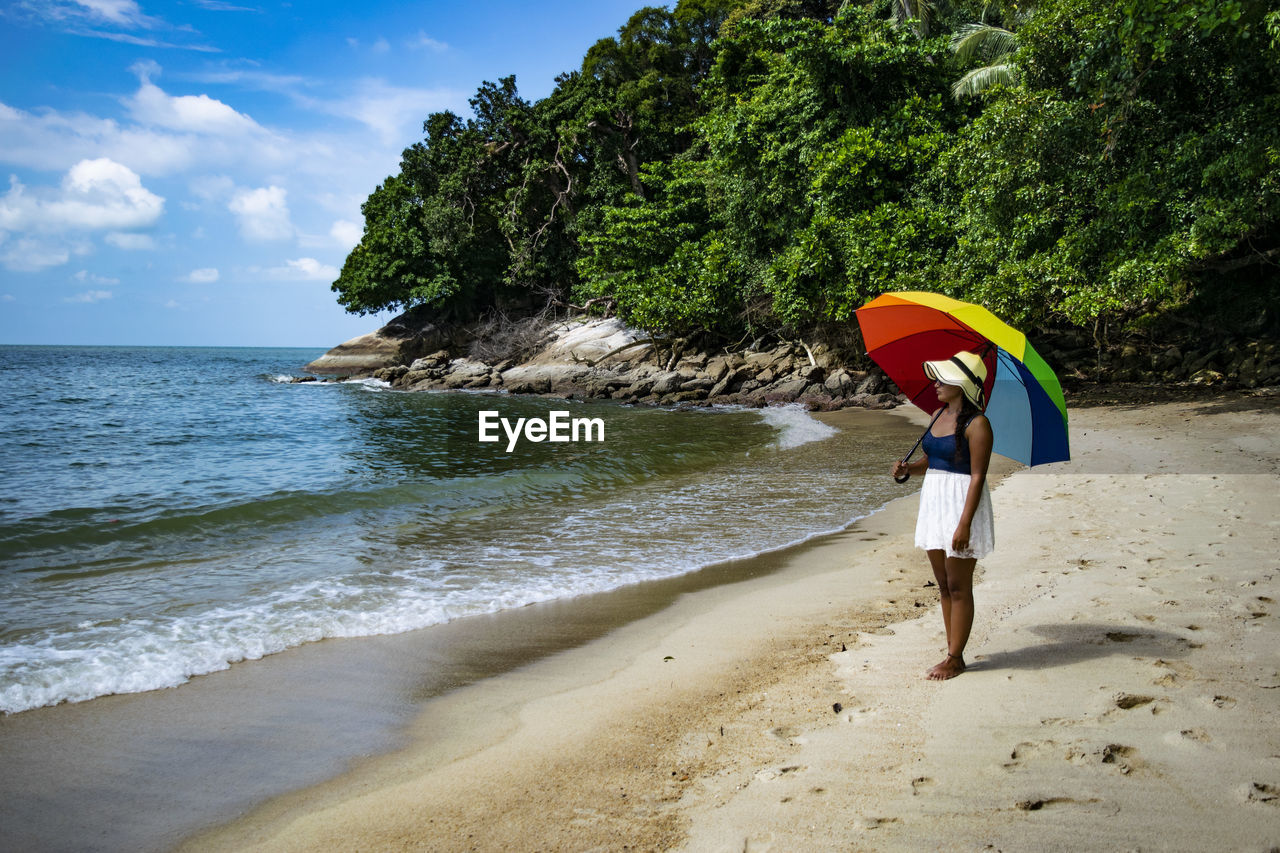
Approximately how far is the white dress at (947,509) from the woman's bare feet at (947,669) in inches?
23.4

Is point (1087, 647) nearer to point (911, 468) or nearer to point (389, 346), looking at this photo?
point (911, 468)

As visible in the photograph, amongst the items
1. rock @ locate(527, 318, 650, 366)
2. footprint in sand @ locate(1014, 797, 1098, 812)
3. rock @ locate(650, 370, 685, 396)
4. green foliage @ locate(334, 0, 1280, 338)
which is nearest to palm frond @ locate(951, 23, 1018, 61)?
green foliage @ locate(334, 0, 1280, 338)

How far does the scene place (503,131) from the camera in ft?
123

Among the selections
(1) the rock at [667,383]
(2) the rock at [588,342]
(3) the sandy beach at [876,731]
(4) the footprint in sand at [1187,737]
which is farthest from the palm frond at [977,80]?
(4) the footprint in sand at [1187,737]

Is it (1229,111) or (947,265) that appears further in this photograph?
(947,265)

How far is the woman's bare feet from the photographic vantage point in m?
3.83

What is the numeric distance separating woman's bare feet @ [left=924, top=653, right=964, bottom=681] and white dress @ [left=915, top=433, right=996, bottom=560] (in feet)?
1.95

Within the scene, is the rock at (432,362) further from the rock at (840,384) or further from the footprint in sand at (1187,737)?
the footprint in sand at (1187,737)

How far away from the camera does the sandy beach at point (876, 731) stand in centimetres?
266

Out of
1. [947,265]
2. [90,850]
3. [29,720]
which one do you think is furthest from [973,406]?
[947,265]

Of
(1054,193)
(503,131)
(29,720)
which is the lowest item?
(29,720)

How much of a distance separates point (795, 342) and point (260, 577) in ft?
76.0

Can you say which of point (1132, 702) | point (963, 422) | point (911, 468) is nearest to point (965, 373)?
point (963, 422)

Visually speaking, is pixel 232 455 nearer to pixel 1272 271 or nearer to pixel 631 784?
pixel 631 784
